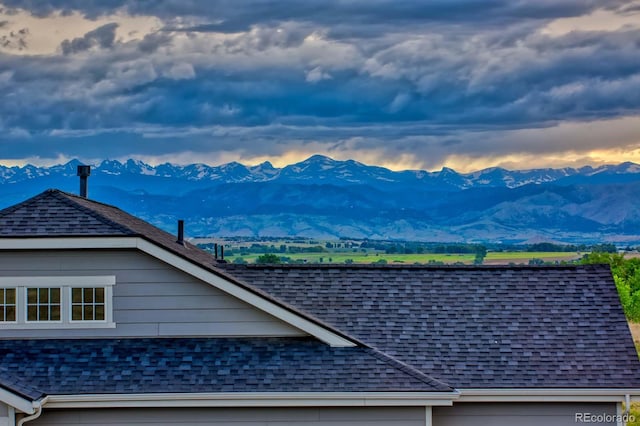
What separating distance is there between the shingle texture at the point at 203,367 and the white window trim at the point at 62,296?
0.32 m

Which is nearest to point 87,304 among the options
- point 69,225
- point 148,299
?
point 148,299

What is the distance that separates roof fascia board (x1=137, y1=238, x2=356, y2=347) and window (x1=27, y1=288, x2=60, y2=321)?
2062mm

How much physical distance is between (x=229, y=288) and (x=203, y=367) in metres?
1.63

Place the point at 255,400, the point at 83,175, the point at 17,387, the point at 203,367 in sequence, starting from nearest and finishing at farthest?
1. the point at 17,387
2. the point at 255,400
3. the point at 203,367
4. the point at 83,175

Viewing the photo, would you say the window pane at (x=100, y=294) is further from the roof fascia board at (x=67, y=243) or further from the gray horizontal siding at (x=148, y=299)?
the roof fascia board at (x=67, y=243)

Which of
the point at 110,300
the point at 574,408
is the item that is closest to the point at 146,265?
the point at 110,300

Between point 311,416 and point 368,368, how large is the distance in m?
1.39

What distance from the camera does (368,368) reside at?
18781 millimetres

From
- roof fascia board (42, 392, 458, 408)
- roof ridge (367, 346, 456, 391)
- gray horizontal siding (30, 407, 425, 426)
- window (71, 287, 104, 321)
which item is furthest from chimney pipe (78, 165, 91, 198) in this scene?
roof ridge (367, 346, 456, 391)

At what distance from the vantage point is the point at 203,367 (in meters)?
18.7

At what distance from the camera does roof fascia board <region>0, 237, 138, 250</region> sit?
19.4m

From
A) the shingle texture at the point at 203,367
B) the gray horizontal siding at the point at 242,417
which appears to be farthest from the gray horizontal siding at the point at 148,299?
the gray horizontal siding at the point at 242,417

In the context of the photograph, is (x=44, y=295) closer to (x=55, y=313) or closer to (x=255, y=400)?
(x=55, y=313)

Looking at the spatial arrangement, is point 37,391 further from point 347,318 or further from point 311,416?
point 347,318
